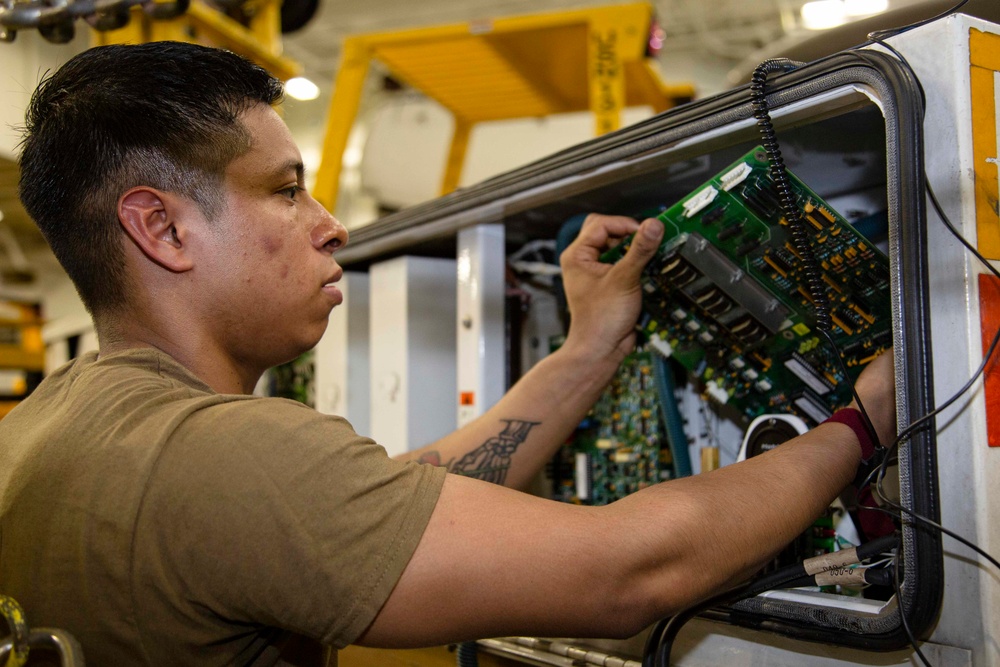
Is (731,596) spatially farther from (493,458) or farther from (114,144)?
(114,144)

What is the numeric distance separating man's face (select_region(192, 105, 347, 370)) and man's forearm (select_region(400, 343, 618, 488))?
0.49 meters

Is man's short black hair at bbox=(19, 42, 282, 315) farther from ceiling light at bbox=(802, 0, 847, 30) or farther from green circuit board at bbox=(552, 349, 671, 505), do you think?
ceiling light at bbox=(802, 0, 847, 30)

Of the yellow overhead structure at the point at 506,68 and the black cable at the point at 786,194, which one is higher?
the yellow overhead structure at the point at 506,68

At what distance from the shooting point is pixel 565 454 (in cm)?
199

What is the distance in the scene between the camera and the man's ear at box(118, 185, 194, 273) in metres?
1.08

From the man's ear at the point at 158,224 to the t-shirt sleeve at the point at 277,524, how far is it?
32cm

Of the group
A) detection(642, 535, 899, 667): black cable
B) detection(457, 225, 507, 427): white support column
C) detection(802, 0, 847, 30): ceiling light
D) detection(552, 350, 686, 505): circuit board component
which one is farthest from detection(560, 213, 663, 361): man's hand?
detection(802, 0, 847, 30): ceiling light

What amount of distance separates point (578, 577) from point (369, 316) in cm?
159

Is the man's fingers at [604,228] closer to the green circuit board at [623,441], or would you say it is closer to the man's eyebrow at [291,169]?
the green circuit board at [623,441]

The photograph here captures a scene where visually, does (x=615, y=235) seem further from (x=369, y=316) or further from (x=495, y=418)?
(x=369, y=316)

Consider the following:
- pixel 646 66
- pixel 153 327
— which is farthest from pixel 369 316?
pixel 646 66

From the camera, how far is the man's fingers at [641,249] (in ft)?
4.52

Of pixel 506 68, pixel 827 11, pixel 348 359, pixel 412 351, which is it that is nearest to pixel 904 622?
pixel 412 351

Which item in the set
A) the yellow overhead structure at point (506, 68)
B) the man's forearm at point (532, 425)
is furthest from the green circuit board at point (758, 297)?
the yellow overhead structure at point (506, 68)
